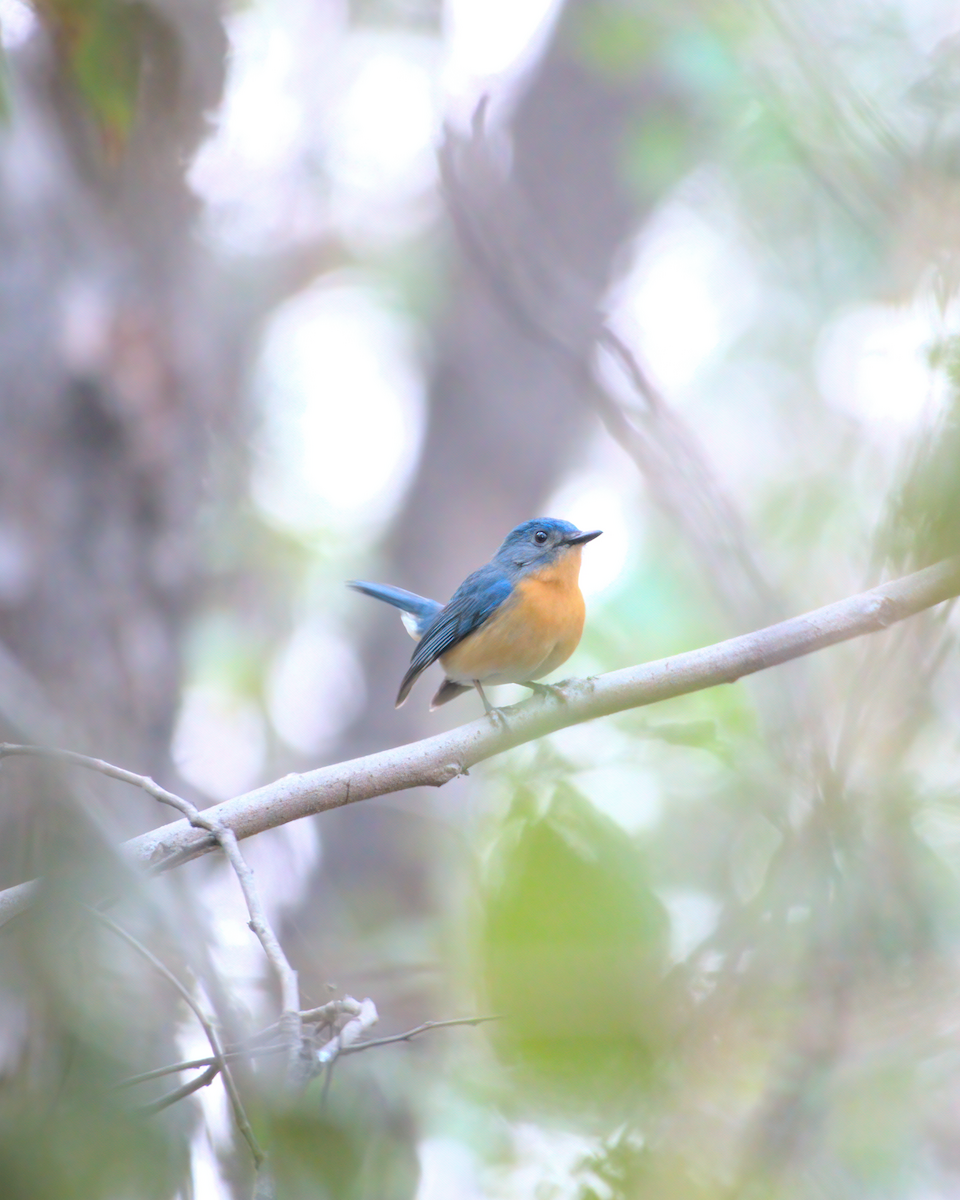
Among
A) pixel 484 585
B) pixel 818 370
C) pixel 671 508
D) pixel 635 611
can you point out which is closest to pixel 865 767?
pixel 671 508

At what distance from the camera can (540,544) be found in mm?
4531

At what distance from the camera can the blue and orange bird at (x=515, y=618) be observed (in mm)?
4086

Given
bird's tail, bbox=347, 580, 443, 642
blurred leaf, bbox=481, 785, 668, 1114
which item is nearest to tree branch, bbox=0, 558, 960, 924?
blurred leaf, bbox=481, 785, 668, 1114

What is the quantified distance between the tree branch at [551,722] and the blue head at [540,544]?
189cm

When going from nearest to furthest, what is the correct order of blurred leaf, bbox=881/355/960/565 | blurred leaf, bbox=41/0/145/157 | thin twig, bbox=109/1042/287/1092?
blurred leaf, bbox=881/355/960/565 → thin twig, bbox=109/1042/287/1092 → blurred leaf, bbox=41/0/145/157

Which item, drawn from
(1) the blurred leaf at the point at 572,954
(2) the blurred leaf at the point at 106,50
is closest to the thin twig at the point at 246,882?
(1) the blurred leaf at the point at 572,954

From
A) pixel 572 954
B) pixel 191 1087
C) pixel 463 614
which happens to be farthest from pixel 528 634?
pixel 572 954

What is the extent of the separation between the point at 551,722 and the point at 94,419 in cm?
276

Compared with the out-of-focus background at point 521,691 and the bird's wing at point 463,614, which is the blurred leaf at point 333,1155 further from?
the bird's wing at point 463,614

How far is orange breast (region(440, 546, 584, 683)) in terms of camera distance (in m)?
4.07

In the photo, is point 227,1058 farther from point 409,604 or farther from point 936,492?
point 409,604

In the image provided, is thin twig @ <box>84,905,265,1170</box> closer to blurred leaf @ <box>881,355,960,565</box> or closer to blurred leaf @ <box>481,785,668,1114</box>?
blurred leaf @ <box>481,785,668,1114</box>

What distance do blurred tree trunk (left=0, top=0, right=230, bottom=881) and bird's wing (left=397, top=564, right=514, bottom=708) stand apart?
1.07 metres

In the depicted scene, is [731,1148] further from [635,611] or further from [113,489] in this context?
[635,611]
